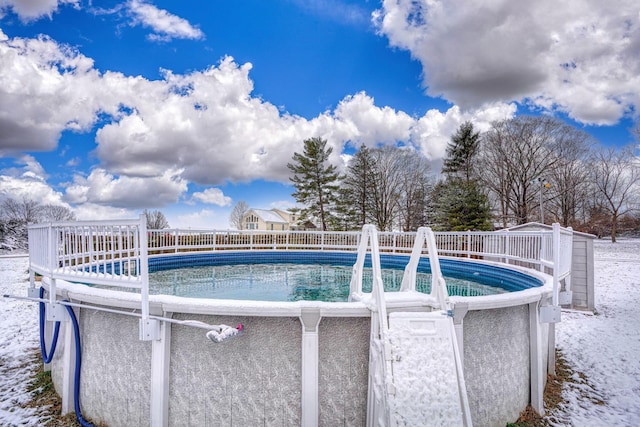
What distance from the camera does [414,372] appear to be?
83.9 inches

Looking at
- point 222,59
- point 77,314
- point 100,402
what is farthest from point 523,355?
point 222,59

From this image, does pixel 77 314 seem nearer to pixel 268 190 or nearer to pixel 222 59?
pixel 222 59

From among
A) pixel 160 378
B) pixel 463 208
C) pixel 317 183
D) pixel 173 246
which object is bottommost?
pixel 160 378

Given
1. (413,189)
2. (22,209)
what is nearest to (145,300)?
(413,189)

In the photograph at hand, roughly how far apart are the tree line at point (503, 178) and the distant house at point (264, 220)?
11254 millimetres

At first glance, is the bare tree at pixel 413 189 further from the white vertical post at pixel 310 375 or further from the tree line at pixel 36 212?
the white vertical post at pixel 310 375

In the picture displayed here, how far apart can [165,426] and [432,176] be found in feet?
85.7

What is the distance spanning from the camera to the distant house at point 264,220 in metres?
35.1

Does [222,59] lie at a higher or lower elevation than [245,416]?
higher

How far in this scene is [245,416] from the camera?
253cm

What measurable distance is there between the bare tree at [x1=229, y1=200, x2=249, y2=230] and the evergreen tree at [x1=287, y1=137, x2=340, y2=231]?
51.0 feet

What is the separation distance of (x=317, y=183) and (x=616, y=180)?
2018 cm

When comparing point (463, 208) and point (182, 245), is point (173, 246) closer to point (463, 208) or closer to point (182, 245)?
point (182, 245)

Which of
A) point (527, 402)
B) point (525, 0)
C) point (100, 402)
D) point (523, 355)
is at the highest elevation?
point (525, 0)
